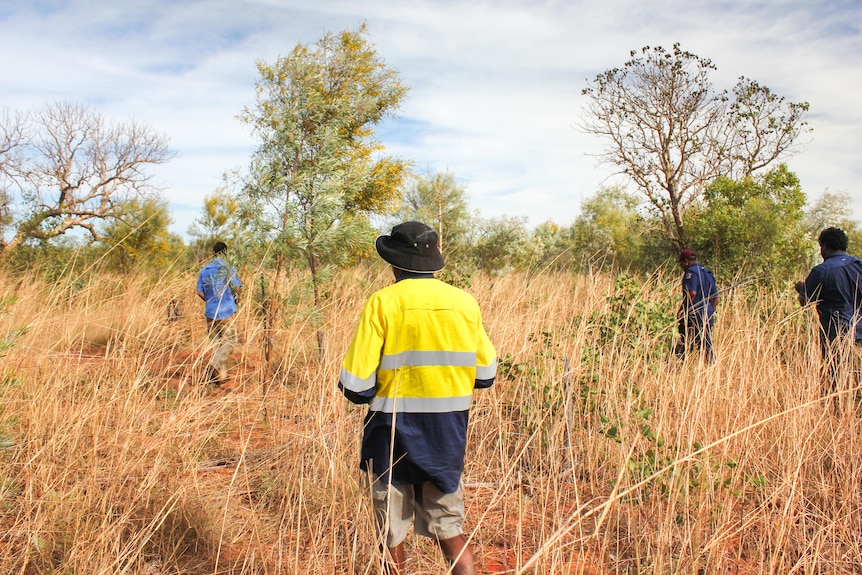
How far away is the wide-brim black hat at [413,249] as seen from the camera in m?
2.65

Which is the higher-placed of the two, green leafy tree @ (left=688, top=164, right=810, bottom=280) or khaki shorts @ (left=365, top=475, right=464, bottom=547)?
green leafy tree @ (left=688, top=164, right=810, bottom=280)

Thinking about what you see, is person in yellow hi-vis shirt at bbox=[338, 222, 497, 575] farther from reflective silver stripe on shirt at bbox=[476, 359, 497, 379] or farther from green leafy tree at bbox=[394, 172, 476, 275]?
green leafy tree at bbox=[394, 172, 476, 275]

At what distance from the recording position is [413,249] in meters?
2.67

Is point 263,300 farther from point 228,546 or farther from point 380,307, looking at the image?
point 380,307

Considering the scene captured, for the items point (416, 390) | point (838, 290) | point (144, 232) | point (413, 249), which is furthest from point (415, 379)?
point (144, 232)

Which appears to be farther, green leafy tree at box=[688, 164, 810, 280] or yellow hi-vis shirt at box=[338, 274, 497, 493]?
green leafy tree at box=[688, 164, 810, 280]

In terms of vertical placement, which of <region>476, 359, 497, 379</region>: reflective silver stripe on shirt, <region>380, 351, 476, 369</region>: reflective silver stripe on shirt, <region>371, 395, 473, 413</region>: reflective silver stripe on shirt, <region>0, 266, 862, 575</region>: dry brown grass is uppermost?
<region>380, 351, 476, 369</region>: reflective silver stripe on shirt

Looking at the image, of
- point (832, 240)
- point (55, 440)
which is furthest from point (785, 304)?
point (55, 440)

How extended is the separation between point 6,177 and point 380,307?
20.7 m

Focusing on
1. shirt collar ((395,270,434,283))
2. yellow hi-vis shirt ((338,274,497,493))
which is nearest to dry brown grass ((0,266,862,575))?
yellow hi-vis shirt ((338,274,497,493))

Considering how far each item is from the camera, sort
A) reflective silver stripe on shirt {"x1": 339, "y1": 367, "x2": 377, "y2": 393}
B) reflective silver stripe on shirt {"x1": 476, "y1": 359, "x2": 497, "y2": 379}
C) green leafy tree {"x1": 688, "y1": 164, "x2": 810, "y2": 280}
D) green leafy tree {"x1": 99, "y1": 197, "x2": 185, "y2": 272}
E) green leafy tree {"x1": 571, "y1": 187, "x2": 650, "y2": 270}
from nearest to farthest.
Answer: reflective silver stripe on shirt {"x1": 339, "y1": 367, "x2": 377, "y2": 393}
reflective silver stripe on shirt {"x1": 476, "y1": 359, "x2": 497, "y2": 379}
green leafy tree {"x1": 688, "y1": 164, "x2": 810, "y2": 280}
green leafy tree {"x1": 571, "y1": 187, "x2": 650, "y2": 270}
green leafy tree {"x1": 99, "y1": 197, "x2": 185, "y2": 272}

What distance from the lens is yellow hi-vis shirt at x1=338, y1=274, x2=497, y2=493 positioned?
8.13 feet

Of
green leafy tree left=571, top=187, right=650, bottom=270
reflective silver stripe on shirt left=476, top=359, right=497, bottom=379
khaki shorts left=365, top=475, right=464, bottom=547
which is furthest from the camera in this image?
green leafy tree left=571, top=187, right=650, bottom=270

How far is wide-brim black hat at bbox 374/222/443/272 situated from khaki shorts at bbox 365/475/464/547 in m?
0.94
